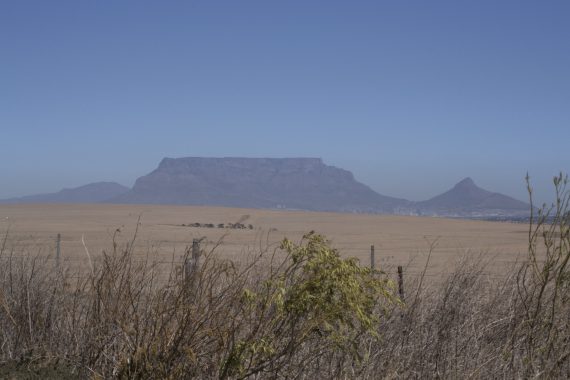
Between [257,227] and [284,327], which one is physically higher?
[284,327]

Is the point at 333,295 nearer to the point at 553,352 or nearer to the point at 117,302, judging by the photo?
the point at 117,302

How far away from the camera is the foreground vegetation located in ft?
19.7

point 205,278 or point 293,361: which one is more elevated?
point 205,278

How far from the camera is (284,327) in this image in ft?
20.7

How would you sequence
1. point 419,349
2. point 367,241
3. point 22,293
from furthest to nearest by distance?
point 367,241, point 22,293, point 419,349

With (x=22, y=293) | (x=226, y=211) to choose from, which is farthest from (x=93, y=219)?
(x=22, y=293)

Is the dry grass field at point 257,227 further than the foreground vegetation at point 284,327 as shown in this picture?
Yes

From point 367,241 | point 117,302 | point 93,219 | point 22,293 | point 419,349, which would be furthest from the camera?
point 93,219

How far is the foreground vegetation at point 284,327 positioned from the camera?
19.7ft

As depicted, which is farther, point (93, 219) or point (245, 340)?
point (93, 219)

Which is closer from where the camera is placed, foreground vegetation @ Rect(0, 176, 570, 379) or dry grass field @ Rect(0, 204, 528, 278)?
foreground vegetation @ Rect(0, 176, 570, 379)

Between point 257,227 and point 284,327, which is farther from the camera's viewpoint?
point 257,227

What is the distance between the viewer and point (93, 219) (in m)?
69.4

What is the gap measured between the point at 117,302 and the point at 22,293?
2269mm
